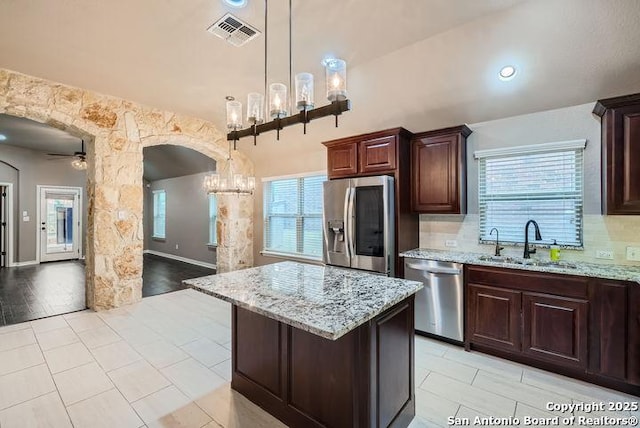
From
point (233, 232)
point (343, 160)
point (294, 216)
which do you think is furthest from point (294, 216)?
point (343, 160)

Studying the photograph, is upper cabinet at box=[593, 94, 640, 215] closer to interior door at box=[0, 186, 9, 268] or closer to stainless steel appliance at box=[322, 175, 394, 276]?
stainless steel appliance at box=[322, 175, 394, 276]

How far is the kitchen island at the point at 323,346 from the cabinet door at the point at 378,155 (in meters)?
1.67

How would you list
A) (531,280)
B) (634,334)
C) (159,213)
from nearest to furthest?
(634,334)
(531,280)
(159,213)

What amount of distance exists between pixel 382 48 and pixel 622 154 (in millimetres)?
2296

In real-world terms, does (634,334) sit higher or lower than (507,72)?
lower

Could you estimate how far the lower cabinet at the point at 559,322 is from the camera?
230cm

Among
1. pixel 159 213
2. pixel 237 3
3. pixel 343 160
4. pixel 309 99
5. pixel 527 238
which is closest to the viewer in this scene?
pixel 309 99

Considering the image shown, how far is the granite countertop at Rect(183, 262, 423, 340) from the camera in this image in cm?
139

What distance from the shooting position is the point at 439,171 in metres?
3.44

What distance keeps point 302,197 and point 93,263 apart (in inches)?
130

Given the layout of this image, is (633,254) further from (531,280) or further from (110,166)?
(110,166)

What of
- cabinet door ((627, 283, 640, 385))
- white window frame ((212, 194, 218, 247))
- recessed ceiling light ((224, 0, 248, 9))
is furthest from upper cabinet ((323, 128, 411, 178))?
white window frame ((212, 194, 218, 247))

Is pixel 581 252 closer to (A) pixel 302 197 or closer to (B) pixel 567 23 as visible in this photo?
(B) pixel 567 23

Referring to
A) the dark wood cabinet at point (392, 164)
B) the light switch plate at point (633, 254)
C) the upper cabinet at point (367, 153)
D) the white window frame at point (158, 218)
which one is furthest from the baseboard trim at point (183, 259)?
the light switch plate at point (633, 254)
